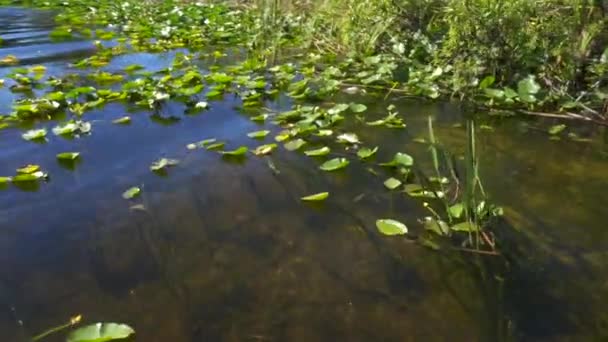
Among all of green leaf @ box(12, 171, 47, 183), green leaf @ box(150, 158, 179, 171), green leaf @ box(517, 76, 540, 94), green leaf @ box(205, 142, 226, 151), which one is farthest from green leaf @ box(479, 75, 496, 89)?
green leaf @ box(12, 171, 47, 183)

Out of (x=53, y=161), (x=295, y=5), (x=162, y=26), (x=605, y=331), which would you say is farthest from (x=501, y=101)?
(x=162, y=26)

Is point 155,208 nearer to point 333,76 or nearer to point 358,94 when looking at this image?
point 358,94

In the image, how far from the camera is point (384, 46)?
450 cm

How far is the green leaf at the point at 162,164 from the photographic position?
2506mm

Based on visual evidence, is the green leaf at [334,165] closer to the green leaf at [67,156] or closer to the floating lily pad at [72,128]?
the green leaf at [67,156]

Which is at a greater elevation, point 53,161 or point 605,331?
point 605,331

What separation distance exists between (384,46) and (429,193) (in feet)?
8.26

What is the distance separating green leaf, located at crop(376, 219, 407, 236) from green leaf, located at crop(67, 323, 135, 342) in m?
0.95

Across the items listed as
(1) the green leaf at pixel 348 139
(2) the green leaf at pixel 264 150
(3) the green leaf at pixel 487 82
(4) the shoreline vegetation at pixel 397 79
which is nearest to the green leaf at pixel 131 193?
(4) the shoreline vegetation at pixel 397 79

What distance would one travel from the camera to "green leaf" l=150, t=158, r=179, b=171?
2506mm

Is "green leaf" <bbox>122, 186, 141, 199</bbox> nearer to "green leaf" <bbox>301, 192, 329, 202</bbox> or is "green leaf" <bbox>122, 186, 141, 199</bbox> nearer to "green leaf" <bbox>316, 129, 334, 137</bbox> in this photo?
"green leaf" <bbox>301, 192, 329, 202</bbox>

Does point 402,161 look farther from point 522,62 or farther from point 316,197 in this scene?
point 522,62

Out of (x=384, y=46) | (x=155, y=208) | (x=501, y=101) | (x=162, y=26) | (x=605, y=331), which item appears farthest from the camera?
(x=162, y=26)

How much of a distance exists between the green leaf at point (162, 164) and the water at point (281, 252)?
59mm
